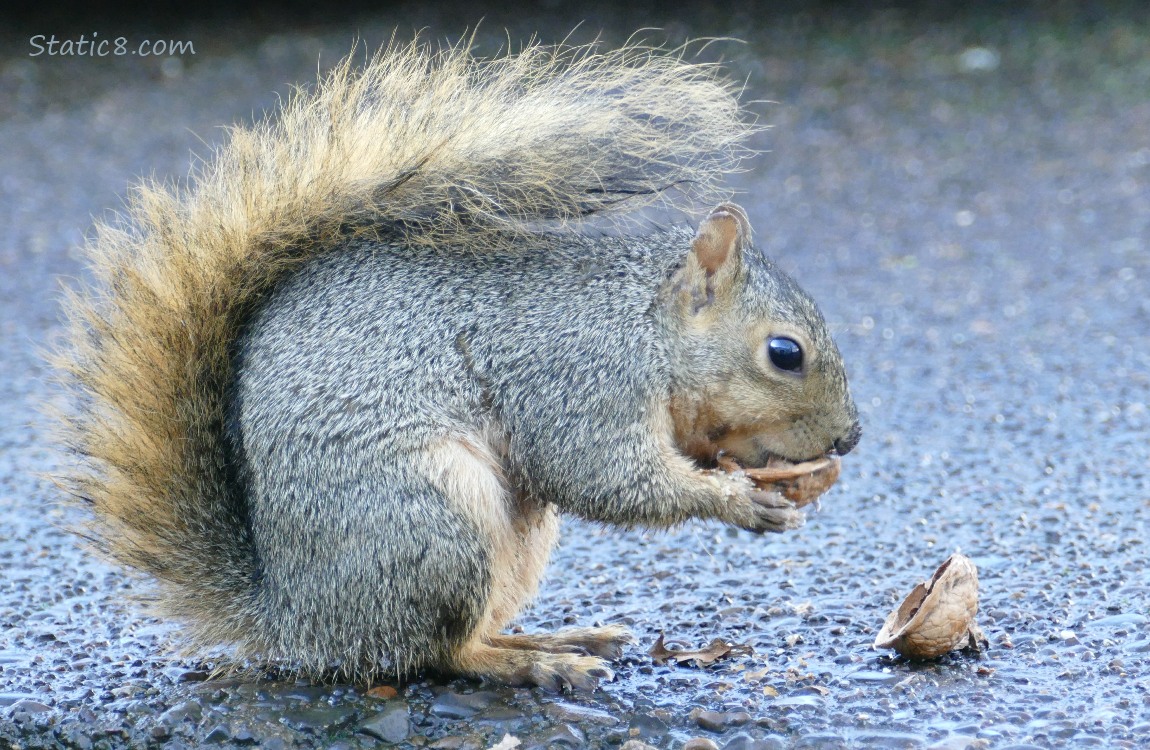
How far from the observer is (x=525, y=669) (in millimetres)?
2207

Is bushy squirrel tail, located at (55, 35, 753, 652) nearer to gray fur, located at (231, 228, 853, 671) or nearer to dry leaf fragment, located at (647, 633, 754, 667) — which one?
gray fur, located at (231, 228, 853, 671)

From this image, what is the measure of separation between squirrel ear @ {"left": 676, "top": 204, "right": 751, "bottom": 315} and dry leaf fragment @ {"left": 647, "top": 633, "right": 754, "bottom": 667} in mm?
603

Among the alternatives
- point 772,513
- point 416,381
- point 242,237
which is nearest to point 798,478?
point 772,513

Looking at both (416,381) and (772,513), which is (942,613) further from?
(416,381)

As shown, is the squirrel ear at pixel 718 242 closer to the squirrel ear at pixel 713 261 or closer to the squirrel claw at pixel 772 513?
the squirrel ear at pixel 713 261

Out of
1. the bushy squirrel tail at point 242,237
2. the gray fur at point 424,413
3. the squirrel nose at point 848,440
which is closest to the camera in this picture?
the gray fur at point 424,413

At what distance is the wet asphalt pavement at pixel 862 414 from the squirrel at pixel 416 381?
15cm

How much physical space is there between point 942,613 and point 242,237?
1322 mm

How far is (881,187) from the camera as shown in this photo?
5.65m

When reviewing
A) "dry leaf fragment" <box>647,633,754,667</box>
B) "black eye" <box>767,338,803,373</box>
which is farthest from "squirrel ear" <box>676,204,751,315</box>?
"dry leaf fragment" <box>647,633,754,667</box>

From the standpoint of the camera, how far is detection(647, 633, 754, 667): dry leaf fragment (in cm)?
234

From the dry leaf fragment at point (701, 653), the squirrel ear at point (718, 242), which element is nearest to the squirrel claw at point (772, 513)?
the dry leaf fragment at point (701, 653)

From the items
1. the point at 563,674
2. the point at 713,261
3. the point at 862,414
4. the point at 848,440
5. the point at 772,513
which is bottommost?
the point at 563,674

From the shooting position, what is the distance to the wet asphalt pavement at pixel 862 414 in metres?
2.12
